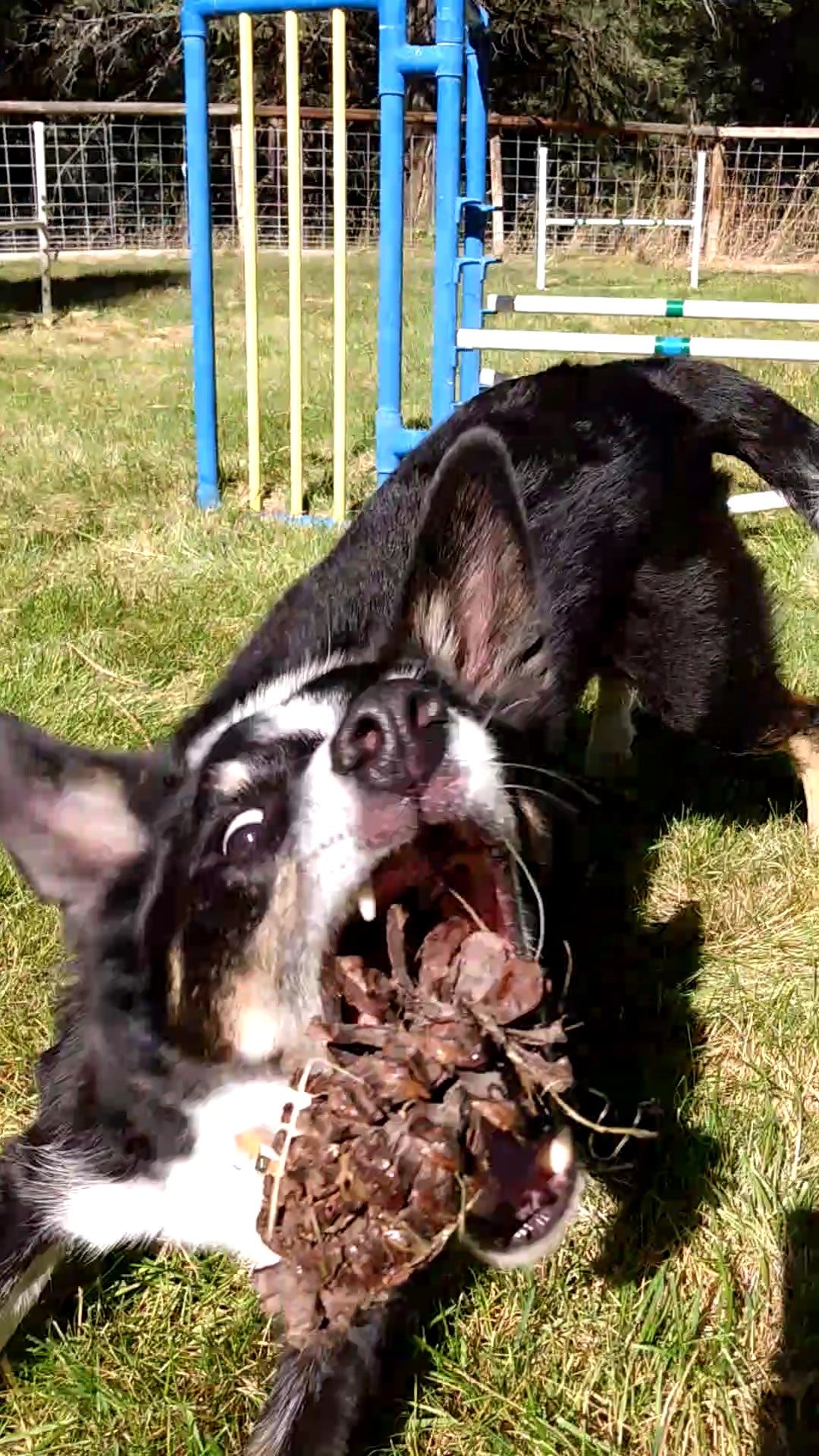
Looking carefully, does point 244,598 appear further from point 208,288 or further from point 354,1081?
point 354,1081

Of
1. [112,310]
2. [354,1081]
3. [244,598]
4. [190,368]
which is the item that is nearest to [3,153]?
[112,310]

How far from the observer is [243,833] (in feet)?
5.46

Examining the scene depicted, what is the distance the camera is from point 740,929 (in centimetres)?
301

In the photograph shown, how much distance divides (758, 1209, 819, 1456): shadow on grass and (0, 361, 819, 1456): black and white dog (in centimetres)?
57

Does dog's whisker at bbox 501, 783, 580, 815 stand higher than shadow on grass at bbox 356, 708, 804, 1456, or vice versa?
dog's whisker at bbox 501, 783, 580, 815

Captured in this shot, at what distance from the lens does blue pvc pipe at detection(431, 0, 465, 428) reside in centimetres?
481

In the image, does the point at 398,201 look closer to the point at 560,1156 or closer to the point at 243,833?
the point at 243,833

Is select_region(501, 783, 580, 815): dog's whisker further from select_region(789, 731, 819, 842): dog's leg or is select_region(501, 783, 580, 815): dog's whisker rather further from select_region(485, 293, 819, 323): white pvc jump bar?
select_region(485, 293, 819, 323): white pvc jump bar

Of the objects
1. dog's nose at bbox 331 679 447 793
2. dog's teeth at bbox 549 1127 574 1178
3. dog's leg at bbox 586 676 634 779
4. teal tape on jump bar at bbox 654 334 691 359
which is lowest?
dog's leg at bbox 586 676 634 779

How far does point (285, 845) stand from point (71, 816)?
59 cm


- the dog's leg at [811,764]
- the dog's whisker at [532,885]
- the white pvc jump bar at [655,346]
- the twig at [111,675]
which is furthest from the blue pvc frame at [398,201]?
the dog's whisker at [532,885]

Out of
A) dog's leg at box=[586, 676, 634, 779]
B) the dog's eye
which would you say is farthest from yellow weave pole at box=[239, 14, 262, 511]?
the dog's eye

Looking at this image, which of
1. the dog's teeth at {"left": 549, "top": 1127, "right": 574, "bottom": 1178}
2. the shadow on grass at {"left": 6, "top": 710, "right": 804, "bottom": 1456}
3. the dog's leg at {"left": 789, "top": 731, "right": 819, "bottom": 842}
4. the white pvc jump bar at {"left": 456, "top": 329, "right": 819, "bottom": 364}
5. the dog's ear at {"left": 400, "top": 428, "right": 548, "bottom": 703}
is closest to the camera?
the dog's teeth at {"left": 549, "top": 1127, "right": 574, "bottom": 1178}

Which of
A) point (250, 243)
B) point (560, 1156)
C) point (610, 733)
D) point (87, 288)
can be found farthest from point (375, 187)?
point (560, 1156)
